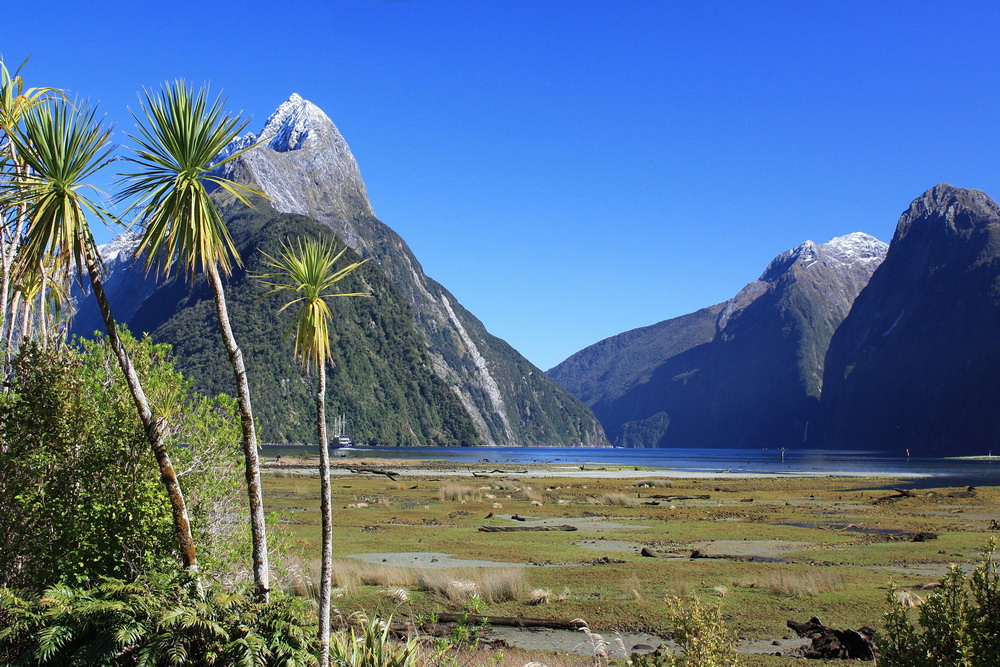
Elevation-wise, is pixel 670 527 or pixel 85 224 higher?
pixel 85 224

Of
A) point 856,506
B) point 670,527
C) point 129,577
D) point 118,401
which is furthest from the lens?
point 856,506

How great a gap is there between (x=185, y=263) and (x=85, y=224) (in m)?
1.42

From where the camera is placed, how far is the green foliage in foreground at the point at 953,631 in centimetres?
823

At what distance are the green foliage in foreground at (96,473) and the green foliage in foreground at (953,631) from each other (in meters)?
8.57

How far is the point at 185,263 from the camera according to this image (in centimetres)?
1012

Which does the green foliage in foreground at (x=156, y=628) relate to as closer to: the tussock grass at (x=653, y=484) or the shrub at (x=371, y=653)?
the shrub at (x=371, y=653)

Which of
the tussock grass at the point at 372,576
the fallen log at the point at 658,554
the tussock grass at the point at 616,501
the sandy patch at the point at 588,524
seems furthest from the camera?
the tussock grass at the point at 616,501

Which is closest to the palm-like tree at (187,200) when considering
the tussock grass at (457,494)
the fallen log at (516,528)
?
the fallen log at (516,528)

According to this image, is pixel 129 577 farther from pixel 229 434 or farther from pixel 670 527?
pixel 670 527

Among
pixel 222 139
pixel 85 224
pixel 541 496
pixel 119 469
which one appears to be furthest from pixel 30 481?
pixel 541 496

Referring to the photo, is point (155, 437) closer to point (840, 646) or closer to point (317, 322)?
point (317, 322)

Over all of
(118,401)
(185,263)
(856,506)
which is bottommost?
(856,506)

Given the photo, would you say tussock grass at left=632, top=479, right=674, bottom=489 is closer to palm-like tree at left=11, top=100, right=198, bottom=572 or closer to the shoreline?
the shoreline

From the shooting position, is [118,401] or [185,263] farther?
[118,401]
